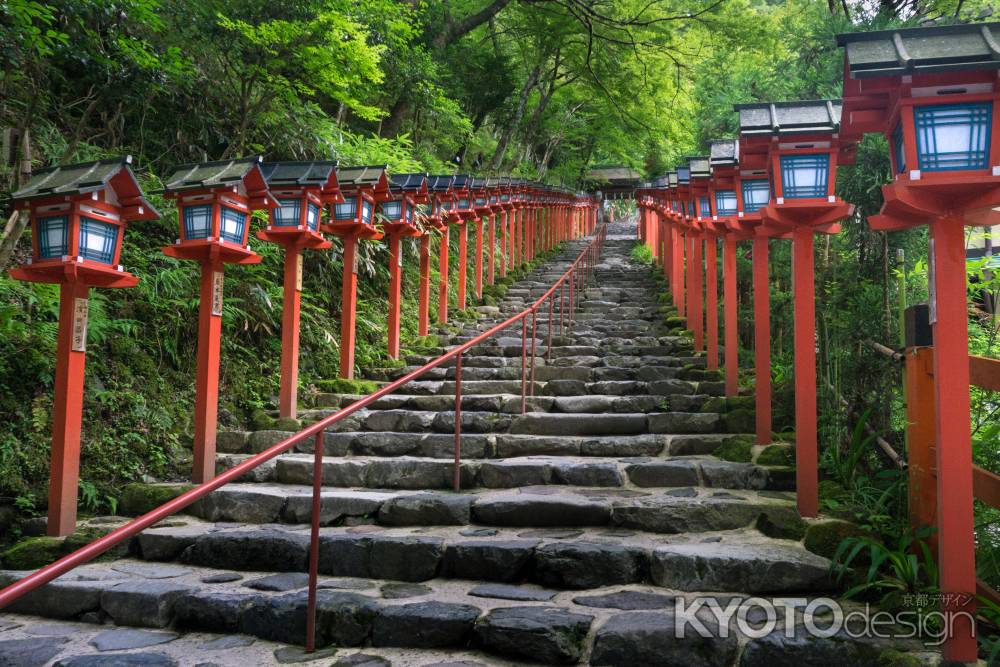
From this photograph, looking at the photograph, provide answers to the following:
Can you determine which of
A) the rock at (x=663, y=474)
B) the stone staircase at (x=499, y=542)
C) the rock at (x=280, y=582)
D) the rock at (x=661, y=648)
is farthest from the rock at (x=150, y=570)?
the rock at (x=663, y=474)

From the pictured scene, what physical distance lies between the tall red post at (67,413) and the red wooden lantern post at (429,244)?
5.12 meters

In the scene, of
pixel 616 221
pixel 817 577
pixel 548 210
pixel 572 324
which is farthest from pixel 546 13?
pixel 616 221

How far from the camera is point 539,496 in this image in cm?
416

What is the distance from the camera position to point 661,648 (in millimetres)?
2613

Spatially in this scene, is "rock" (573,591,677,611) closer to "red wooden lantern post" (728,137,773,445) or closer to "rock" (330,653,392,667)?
"rock" (330,653,392,667)

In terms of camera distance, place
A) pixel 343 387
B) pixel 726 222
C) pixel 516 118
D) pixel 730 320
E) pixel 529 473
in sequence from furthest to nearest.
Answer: pixel 516 118
pixel 343 387
pixel 730 320
pixel 726 222
pixel 529 473

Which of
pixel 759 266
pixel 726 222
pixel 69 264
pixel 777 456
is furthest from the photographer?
pixel 726 222

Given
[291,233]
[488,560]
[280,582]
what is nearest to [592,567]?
[488,560]

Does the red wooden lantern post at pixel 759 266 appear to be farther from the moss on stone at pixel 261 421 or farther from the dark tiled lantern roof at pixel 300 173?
the moss on stone at pixel 261 421

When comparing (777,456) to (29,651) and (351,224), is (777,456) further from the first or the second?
(351,224)

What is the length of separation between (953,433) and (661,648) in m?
1.43

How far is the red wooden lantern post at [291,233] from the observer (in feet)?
19.0

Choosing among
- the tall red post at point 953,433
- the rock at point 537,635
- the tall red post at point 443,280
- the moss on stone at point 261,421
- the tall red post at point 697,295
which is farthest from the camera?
the tall red post at point 443,280

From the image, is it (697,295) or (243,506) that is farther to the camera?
(697,295)
